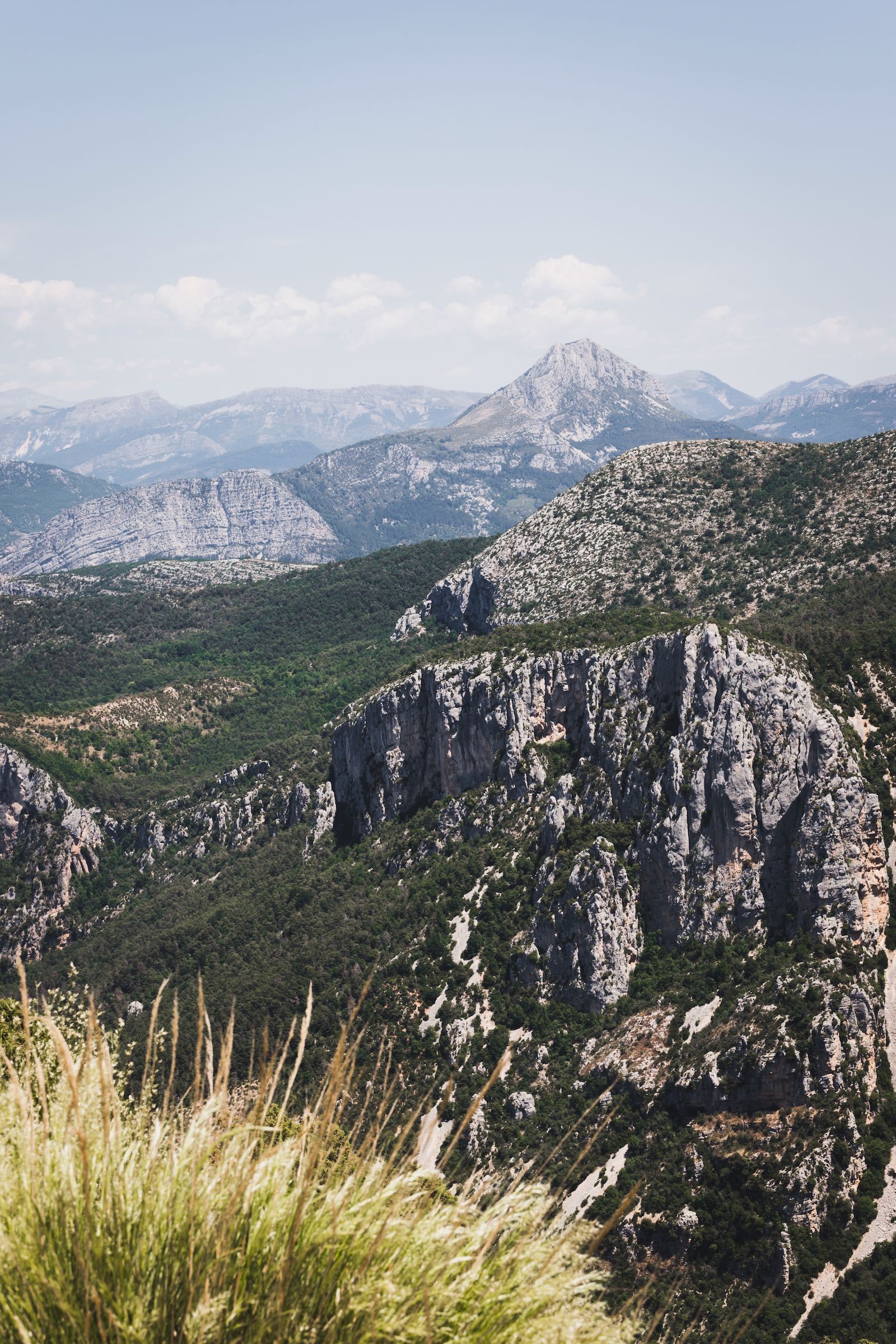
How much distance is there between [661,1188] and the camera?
2000 inches

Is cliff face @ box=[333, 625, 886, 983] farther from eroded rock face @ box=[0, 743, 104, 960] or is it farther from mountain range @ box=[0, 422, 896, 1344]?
eroded rock face @ box=[0, 743, 104, 960]

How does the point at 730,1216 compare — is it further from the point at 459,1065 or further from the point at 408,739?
the point at 408,739

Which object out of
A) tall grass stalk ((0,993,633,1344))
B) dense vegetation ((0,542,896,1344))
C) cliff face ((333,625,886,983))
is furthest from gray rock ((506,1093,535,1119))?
tall grass stalk ((0,993,633,1344))

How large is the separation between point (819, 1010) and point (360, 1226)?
51.5 m

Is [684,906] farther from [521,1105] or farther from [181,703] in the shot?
[181,703]

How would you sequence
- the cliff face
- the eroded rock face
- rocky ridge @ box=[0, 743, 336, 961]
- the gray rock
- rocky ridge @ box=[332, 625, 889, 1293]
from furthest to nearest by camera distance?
the eroded rock face
rocky ridge @ box=[0, 743, 336, 961]
the cliff face
the gray rock
rocky ridge @ box=[332, 625, 889, 1293]

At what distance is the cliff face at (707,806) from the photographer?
60.4m

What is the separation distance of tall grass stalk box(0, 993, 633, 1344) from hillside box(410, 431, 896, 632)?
9736 centimetres

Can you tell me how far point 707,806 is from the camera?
220 ft

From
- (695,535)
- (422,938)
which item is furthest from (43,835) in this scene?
(695,535)

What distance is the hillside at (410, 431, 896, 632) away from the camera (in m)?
107

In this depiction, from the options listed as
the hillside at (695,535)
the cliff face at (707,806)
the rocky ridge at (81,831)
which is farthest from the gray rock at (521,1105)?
the hillside at (695,535)

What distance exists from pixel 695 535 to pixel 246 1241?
12536 cm

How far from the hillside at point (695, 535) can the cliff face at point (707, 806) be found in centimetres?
3470
